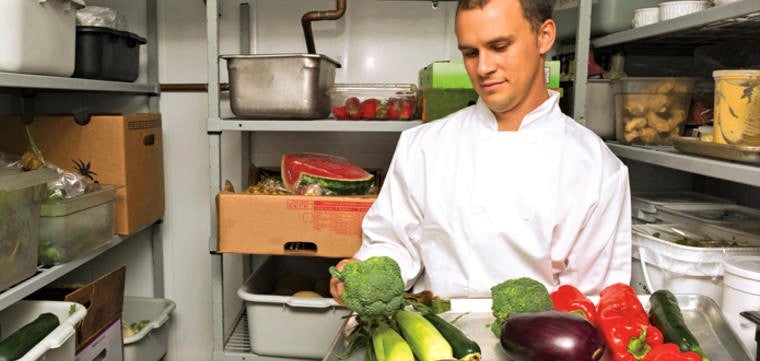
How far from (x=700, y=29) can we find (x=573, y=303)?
914mm

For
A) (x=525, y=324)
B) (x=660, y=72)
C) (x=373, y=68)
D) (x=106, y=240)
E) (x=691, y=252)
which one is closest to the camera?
(x=525, y=324)

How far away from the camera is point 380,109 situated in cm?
185

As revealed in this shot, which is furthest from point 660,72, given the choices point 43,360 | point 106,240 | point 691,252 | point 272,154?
point 43,360

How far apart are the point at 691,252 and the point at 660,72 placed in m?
1.01

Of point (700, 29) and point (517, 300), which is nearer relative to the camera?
point (517, 300)

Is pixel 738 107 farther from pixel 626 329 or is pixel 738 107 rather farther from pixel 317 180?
pixel 317 180

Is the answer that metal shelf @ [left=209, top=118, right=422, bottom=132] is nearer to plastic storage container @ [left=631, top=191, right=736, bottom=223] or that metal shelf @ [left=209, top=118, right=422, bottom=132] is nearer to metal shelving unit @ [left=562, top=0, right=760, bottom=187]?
metal shelving unit @ [left=562, top=0, right=760, bottom=187]

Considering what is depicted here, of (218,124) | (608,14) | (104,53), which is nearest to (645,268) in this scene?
(608,14)

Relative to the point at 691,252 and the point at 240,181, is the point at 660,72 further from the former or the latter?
the point at 240,181

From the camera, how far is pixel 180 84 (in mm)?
2359

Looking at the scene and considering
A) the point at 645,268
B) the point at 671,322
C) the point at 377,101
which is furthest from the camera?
the point at 377,101

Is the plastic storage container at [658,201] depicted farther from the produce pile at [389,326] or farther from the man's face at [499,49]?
the produce pile at [389,326]

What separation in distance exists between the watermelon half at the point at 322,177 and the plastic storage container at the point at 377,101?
0.56 ft

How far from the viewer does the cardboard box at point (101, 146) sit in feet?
6.25
